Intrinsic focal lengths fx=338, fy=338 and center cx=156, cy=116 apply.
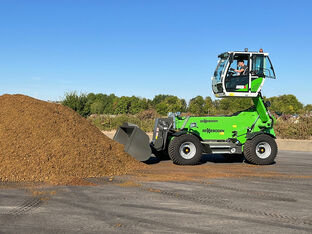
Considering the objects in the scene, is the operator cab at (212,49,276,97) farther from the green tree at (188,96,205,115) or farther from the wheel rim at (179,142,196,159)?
the green tree at (188,96,205,115)

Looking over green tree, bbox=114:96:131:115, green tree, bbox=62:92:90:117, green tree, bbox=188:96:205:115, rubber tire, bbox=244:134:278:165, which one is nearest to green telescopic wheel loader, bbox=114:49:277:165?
rubber tire, bbox=244:134:278:165

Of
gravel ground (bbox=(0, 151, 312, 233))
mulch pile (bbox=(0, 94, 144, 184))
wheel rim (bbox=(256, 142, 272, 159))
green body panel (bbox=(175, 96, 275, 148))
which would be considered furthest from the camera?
green body panel (bbox=(175, 96, 275, 148))

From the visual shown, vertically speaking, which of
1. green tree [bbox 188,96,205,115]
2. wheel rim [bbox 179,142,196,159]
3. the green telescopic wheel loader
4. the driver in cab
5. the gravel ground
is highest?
green tree [bbox 188,96,205,115]

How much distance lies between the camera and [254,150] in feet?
36.4

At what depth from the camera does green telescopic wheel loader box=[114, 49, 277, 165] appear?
11172 mm

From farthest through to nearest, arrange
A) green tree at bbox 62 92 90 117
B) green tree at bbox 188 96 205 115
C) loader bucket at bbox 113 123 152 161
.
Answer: green tree at bbox 188 96 205 115 → green tree at bbox 62 92 90 117 → loader bucket at bbox 113 123 152 161

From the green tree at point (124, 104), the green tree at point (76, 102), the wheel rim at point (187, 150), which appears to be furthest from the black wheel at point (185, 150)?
the green tree at point (124, 104)

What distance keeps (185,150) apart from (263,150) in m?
2.69

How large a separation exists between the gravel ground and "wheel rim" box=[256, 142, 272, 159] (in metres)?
2.64

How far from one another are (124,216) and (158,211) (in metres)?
0.61

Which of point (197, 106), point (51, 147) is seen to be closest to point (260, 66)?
point (51, 147)

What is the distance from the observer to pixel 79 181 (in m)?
7.96

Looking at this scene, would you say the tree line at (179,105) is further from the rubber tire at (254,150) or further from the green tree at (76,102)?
the rubber tire at (254,150)

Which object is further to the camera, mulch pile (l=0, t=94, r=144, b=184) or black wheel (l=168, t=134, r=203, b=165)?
black wheel (l=168, t=134, r=203, b=165)
